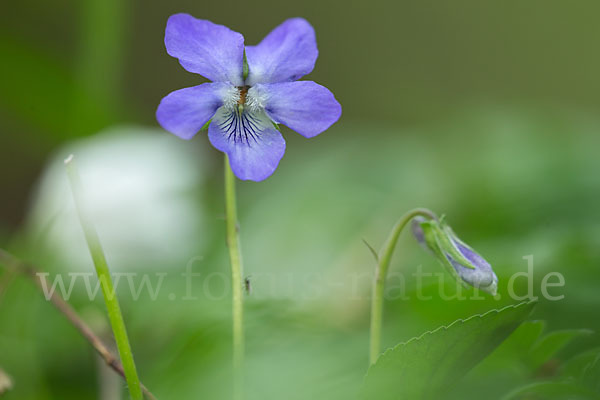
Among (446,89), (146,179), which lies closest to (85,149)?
(146,179)

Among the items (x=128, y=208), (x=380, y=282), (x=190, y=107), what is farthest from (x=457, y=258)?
(x=128, y=208)

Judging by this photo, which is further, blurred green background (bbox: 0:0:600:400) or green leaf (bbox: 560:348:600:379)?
blurred green background (bbox: 0:0:600:400)

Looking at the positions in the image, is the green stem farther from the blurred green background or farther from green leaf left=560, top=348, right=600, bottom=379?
green leaf left=560, top=348, right=600, bottom=379

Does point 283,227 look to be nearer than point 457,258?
No

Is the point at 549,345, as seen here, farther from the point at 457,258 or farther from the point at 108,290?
the point at 108,290

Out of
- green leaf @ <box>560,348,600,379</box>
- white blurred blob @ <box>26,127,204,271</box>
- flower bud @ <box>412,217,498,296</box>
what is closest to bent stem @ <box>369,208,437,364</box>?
flower bud @ <box>412,217,498,296</box>

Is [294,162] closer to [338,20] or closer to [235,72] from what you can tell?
[235,72]
